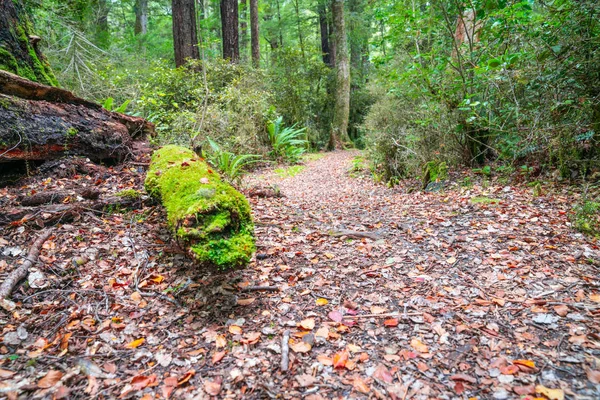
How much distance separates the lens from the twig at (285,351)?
5.75ft

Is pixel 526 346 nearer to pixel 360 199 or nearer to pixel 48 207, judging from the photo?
pixel 360 199

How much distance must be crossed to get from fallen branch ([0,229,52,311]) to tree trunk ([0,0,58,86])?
272 centimetres

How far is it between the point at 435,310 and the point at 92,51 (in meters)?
9.05

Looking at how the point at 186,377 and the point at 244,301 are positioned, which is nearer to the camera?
the point at 186,377

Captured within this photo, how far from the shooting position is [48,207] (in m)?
2.95

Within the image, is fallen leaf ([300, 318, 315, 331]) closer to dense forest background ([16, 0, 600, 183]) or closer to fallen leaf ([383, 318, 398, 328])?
fallen leaf ([383, 318, 398, 328])

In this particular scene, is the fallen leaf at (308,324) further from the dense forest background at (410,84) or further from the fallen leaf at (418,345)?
the dense forest background at (410,84)

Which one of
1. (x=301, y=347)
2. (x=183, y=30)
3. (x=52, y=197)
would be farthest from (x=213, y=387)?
(x=183, y=30)

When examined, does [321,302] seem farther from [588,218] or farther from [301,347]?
[588,218]

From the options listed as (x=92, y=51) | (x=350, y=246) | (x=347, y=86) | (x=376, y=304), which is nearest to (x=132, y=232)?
(x=350, y=246)

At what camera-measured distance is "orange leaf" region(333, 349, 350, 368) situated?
1770 mm

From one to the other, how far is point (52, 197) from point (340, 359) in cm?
314

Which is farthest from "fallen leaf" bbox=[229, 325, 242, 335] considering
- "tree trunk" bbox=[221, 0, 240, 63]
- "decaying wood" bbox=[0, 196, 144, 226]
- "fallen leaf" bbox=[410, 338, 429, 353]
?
"tree trunk" bbox=[221, 0, 240, 63]

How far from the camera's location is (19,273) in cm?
223
